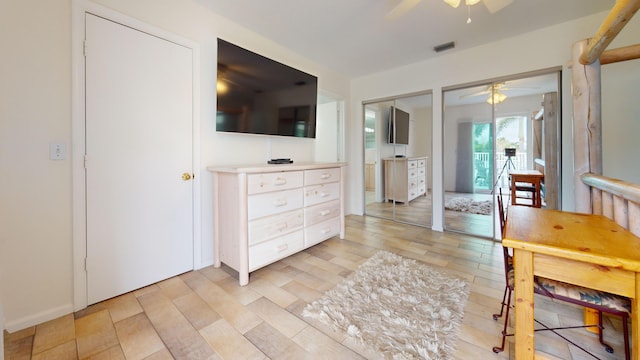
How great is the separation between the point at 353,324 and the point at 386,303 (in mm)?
355

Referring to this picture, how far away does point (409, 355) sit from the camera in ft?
4.23

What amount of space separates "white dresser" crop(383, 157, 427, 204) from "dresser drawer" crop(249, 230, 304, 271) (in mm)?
2316

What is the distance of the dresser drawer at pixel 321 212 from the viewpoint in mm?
2672

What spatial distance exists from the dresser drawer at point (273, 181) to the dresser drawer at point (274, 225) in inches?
10.5

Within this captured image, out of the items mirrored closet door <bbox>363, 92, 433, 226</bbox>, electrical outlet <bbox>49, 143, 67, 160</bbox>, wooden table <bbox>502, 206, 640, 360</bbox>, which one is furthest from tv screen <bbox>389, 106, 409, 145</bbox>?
electrical outlet <bbox>49, 143, 67, 160</bbox>

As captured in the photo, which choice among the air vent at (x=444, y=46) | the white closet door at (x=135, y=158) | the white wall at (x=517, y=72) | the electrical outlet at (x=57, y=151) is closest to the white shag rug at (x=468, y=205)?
the white wall at (x=517, y=72)

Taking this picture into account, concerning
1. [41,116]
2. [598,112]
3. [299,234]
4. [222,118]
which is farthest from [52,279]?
[598,112]

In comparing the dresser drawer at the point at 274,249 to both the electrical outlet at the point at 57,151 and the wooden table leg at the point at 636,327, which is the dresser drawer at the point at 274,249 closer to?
the electrical outlet at the point at 57,151

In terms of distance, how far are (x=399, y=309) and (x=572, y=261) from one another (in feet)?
3.38

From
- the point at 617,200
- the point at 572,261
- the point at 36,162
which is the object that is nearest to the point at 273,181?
the point at 36,162

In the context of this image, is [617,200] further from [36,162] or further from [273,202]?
[36,162]

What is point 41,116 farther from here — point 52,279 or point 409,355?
point 409,355

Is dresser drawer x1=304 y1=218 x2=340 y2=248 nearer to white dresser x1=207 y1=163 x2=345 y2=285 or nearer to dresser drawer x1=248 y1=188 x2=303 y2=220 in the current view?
white dresser x1=207 y1=163 x2=345 y2=285

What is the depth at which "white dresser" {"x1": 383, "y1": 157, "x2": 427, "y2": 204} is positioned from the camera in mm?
4172
